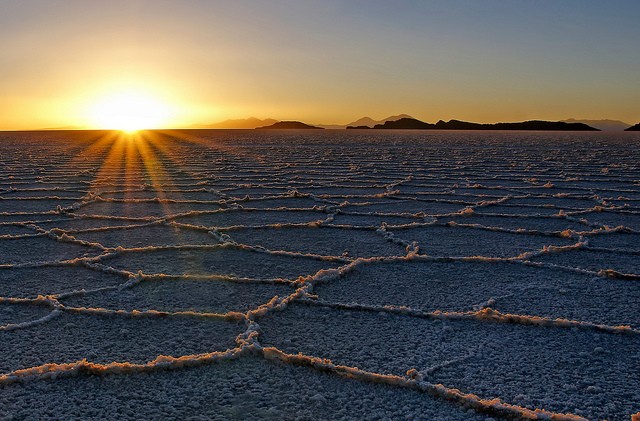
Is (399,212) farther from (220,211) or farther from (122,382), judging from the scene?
(122,382)

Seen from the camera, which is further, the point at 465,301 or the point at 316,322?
the point at 465,301

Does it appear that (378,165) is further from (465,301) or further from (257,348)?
(257,348)

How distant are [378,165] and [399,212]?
411 cm

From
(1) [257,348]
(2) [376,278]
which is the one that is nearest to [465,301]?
(2) [376,278]

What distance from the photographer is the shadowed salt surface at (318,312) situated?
133 centimetres

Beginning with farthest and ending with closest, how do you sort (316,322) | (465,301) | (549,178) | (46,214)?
1. (549,178)
2. (46,214)
3. (465,301)
4. (316,322)

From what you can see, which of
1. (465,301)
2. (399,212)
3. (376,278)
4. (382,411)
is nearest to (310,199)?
(399,212)

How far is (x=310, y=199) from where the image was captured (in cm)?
442

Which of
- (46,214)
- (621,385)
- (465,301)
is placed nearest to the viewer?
(621,385)

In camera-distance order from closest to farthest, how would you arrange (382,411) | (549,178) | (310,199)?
(382,411), (310,199), (549,178)

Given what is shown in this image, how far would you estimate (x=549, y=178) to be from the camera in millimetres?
6113

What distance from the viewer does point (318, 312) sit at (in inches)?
73.4

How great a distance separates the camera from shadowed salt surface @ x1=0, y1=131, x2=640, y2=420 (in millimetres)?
1332

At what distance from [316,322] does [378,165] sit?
20.4ft
